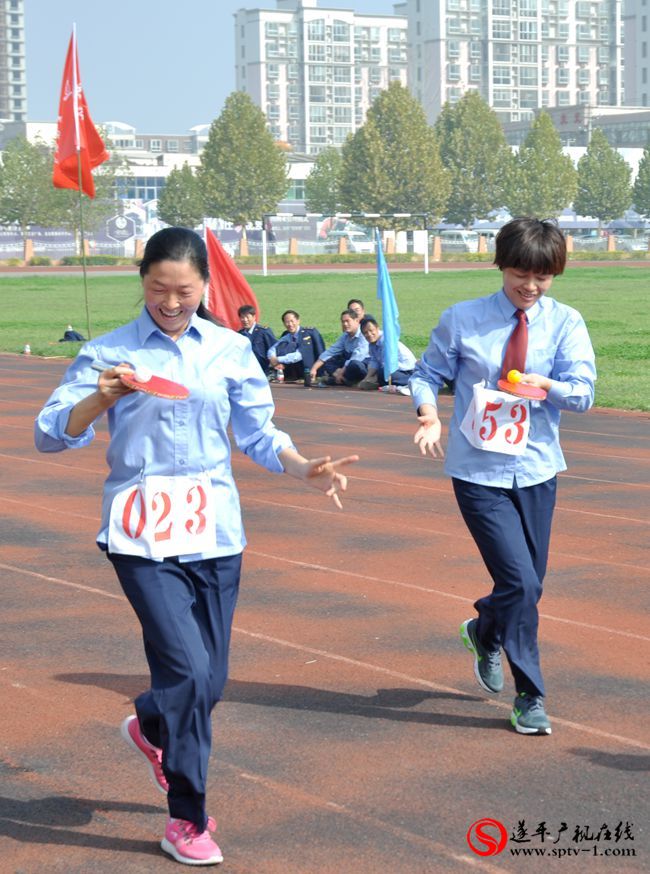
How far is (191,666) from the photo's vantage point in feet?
13.0

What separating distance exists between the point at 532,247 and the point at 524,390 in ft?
1.64

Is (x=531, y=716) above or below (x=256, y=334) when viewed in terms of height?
below

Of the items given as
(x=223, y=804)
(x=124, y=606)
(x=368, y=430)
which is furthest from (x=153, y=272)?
(x=368, y=430)

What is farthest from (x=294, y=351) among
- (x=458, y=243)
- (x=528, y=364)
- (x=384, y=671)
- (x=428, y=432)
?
(x=458, y=243)

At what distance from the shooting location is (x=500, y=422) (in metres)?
5.15

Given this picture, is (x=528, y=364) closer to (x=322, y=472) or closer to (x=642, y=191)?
(x=322, y=472)

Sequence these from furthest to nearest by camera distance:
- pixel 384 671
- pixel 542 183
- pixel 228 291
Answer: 1. pixel 542 183
2. pixel 228 291
3. pixel 384 671

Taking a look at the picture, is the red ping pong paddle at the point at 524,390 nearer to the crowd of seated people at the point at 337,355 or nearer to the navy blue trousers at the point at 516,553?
the navy blue trousers at the point at 516,553

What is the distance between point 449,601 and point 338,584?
2.20ft

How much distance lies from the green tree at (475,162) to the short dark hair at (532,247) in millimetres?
94879

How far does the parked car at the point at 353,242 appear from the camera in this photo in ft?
285

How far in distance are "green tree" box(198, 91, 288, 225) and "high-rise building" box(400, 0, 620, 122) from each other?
91753 mm

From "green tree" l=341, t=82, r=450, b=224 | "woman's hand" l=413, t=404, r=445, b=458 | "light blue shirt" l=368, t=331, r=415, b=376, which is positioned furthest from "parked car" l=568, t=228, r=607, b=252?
"woman's hand" l=413, t=404, r=445, b=458

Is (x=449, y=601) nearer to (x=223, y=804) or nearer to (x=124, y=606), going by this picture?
(x=124, y=606)
